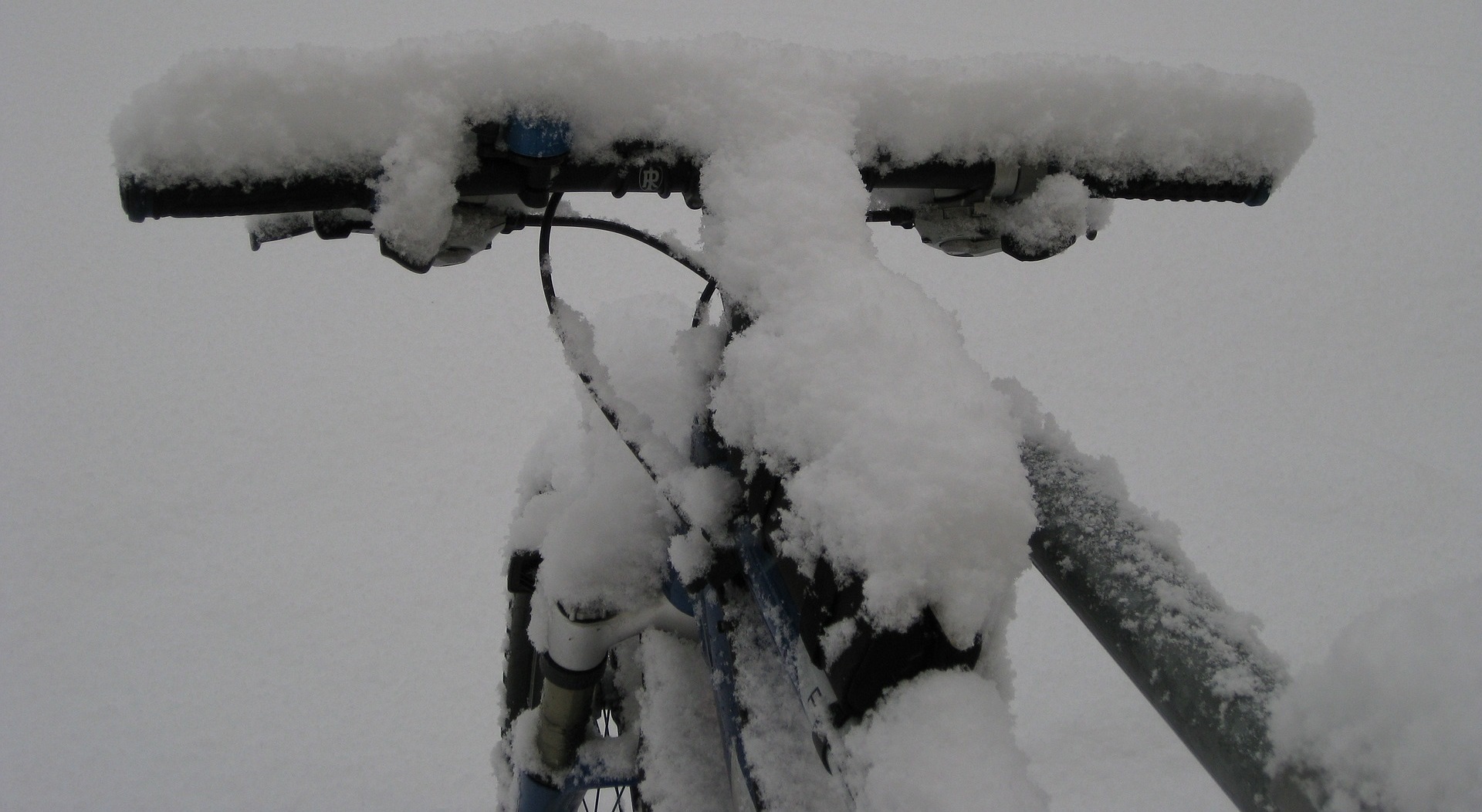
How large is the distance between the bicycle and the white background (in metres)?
0.64

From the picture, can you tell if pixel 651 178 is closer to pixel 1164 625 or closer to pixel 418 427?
pixel 1164 625

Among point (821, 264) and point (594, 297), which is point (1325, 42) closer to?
point (594, 297)

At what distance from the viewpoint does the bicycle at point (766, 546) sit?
24.7 inches

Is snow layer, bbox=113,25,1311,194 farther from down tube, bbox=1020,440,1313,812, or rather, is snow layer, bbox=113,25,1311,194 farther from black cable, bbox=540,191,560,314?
down tube, bbox=1020,440,1313,812

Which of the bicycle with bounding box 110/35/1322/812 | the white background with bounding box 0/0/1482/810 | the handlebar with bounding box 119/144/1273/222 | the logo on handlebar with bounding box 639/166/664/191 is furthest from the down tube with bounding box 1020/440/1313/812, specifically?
the white background with bounding box 0/0/1482/810

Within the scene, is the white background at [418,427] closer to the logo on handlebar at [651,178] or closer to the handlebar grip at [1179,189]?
the logo on handlebar at [651,178]

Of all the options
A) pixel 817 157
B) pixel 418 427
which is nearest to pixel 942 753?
pixel 817 157

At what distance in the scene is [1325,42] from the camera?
8.96 meters

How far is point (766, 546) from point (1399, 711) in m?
0.46

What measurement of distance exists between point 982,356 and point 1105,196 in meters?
4.62

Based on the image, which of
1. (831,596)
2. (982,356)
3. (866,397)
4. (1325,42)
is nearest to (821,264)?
(866,397)

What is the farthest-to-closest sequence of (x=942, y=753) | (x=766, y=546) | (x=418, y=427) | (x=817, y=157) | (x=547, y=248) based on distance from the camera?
1. (x=418, y=427)
2. (x=547, y=248)
3. (x=817, y=157)
4. (x=766, y=546)
5. (x=942, y=753)

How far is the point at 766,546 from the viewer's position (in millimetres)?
808

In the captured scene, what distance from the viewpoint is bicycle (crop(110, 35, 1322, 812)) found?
63 cm
